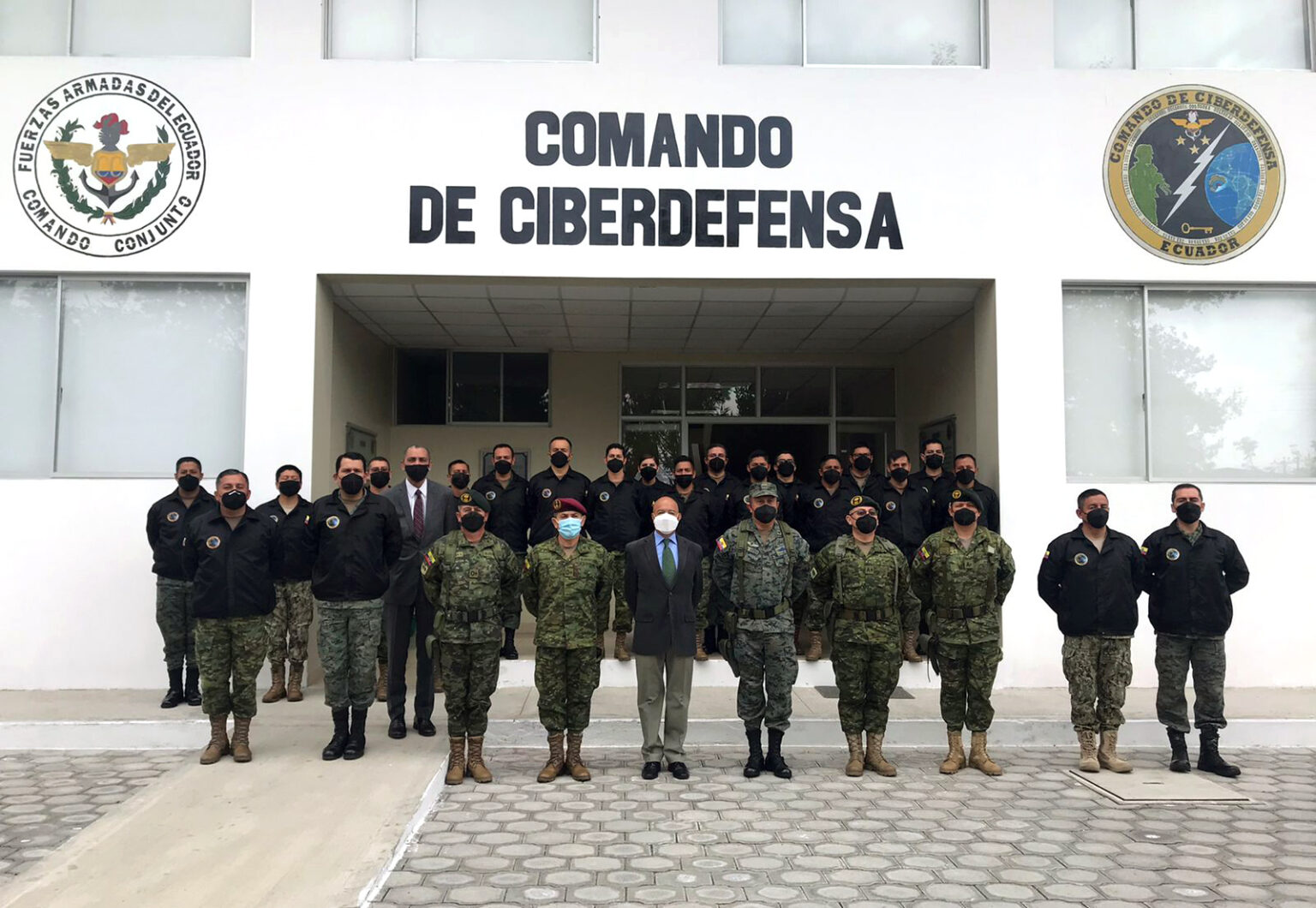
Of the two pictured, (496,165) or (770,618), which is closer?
(770,618)

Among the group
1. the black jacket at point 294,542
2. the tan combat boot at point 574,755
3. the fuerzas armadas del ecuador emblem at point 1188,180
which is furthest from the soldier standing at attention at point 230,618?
the fuerzas armadas del ecuador emblem at point 1188,180

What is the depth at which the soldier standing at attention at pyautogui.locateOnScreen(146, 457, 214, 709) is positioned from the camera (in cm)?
715

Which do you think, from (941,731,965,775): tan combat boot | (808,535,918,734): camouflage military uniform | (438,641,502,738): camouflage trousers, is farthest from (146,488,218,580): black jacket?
(941,731,965,775): tan combat boot

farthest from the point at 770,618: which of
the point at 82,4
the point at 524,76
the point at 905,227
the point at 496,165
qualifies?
the point at 82,4

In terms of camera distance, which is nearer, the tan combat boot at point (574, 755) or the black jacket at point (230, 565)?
the tan combat boot at point (574, 755)

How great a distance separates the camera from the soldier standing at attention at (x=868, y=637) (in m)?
5.91

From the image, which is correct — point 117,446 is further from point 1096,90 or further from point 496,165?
point 1096,90

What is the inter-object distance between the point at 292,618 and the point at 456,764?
262 cm

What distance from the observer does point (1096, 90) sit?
334 inches

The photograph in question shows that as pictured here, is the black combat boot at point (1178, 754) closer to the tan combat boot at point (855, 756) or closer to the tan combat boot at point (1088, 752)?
the tan combat boot at point (1088, 752)

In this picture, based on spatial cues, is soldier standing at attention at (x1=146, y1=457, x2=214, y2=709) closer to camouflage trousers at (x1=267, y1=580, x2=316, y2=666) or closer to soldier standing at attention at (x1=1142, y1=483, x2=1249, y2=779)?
camouflage trousers at (x1=267, y1=580, x2=316, y2=666)

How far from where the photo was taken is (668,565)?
601cm

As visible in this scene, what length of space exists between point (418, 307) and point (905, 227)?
4.54m

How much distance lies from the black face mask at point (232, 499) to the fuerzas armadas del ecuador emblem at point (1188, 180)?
7345 mm
